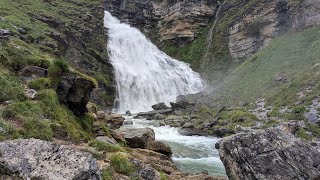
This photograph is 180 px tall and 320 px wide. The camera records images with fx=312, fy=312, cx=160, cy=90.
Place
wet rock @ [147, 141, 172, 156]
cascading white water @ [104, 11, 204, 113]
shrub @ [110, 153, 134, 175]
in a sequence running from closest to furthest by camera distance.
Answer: shrub @ [110, 153, 134, 175]
wet rock @ [147, 141, 172, 156]
cascading white water @ [104, 11, 204, 113]

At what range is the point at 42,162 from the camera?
6.24 meters

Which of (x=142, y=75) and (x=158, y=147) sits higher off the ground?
(x=142, y=75)

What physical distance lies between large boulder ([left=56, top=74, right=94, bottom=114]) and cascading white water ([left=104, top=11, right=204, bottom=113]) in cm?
2799

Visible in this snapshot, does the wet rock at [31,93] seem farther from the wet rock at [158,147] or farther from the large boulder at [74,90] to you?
the wet rock at [158,147]

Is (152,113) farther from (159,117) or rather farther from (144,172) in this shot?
(144,172)

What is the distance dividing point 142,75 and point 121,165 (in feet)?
130

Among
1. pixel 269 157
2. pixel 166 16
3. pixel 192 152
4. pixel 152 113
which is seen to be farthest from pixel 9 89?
pixel 166 16

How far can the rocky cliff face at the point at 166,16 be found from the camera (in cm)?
6725

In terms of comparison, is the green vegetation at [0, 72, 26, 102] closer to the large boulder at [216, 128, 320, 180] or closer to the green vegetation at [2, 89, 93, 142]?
the green vegetation at [2, 89, 93, 142]

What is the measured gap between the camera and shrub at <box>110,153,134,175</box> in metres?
9.44

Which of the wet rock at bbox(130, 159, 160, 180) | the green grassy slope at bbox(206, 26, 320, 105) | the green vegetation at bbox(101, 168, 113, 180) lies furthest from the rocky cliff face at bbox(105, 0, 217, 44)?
the green vegetation at bbox(101, 168, 113, 180)

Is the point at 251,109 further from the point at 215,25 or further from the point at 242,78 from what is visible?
the point at 215,25

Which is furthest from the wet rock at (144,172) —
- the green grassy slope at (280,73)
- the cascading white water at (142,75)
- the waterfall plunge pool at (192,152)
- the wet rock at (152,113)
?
the cascading white water at (142,75)

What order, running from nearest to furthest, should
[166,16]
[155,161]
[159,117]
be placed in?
[155,161]
[159,117]
[166,16]
